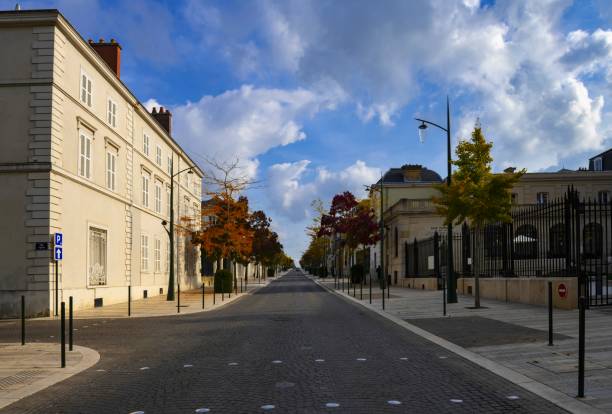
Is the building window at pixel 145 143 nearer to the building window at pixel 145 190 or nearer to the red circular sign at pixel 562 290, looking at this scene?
the building window at pixel 145 190

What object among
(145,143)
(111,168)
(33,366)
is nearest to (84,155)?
(111,168)

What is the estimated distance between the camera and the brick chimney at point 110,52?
102 ft

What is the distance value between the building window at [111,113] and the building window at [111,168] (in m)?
1.51

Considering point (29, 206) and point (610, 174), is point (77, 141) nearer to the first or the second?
point (29, 206)

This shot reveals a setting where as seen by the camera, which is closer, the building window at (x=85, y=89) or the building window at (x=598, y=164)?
the building window at (x=85, y=89)

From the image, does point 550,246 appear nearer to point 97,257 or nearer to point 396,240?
point 97,257

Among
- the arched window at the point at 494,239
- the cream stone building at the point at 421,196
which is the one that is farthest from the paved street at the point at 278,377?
the cream stone building at the point at 421,196

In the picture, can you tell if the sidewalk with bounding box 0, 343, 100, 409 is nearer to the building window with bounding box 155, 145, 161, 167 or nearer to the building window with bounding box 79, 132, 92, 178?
→ the building window with bounding box 79, 132, 92, 178

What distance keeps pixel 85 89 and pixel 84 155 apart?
9.29 ft

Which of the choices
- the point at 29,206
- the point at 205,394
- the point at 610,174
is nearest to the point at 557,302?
the point at 205,394

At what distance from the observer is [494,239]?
24359 millimetres

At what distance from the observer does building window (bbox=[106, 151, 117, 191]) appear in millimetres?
28016

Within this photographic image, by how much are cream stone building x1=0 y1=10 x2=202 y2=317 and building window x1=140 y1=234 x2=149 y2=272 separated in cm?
242

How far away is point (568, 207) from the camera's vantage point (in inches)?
687
